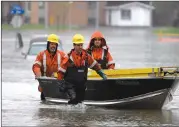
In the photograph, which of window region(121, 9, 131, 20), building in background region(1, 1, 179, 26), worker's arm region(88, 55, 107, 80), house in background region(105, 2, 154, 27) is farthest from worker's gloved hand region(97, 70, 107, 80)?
window region(121, 9, 131, 20)

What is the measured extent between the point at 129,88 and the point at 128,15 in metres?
89.6

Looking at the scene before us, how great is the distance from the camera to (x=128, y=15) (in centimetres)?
→ 10538

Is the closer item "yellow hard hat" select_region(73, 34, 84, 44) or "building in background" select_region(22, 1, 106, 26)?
"yellow hard hat" select_region(73, 34, 84, 44)

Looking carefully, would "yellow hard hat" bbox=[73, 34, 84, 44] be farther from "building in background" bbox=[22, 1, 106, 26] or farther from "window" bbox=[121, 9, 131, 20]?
"window" bbox=[121, 9, 131, 20]

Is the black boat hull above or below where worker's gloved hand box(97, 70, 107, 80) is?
below

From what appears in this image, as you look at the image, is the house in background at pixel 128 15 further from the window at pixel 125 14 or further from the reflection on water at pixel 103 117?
the reflection on water at pixel 103 117

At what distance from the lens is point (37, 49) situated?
3278 cm

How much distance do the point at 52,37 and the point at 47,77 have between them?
922 mm

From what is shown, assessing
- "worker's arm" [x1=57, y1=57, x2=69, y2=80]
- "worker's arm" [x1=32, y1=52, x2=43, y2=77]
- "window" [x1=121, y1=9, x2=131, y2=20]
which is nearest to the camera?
"worker's arm" [x1=57, y1=57, x2=69, y2=80]

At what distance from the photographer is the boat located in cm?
1582

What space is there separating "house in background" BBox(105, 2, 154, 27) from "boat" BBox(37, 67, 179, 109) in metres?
81.2

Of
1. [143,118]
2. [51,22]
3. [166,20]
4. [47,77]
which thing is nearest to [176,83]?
[143,118]

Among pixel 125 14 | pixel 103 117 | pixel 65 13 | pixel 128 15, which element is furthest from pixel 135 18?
pixel 103 117

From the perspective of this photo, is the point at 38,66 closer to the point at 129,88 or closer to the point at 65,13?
the point at 129,88
